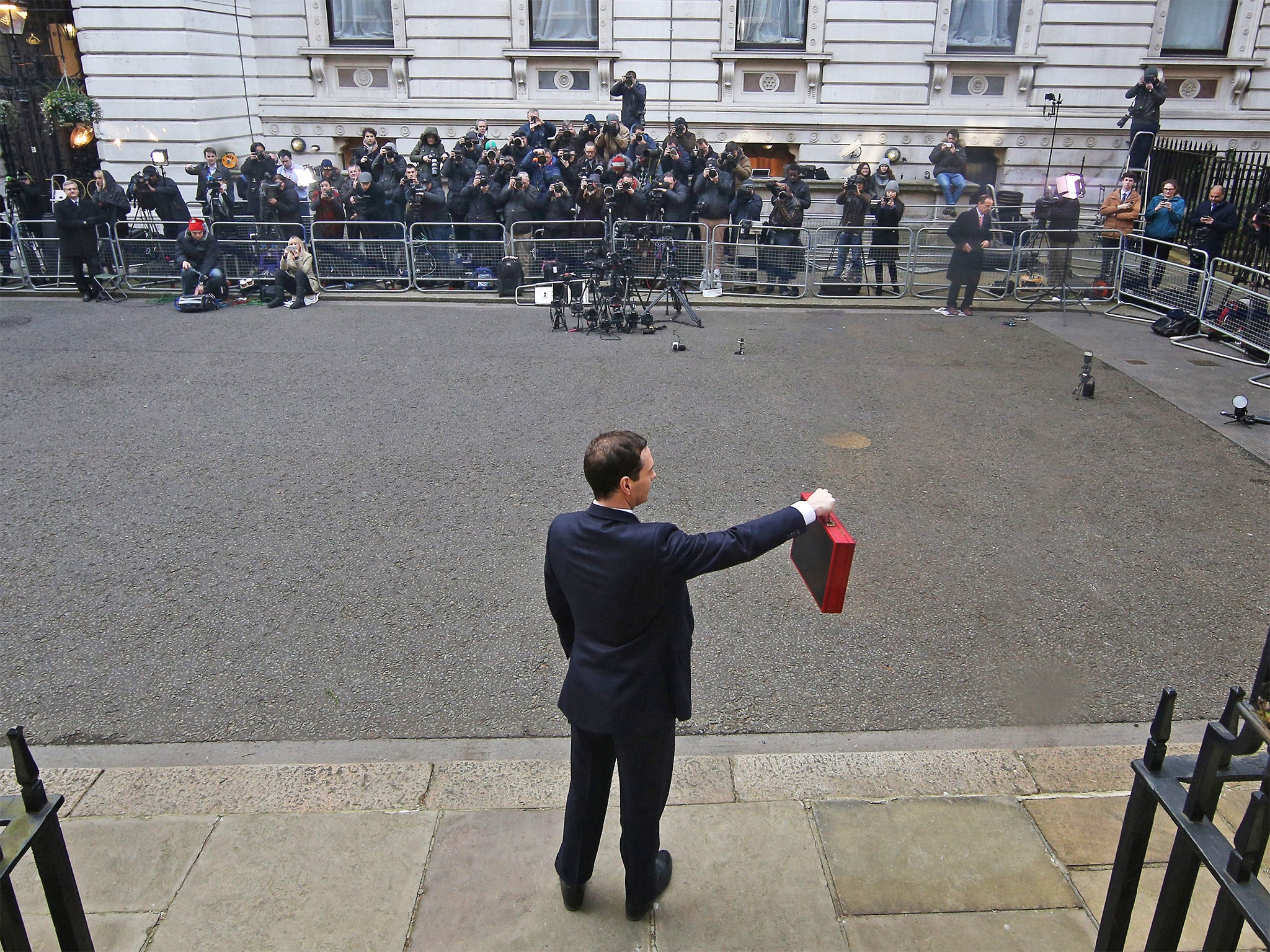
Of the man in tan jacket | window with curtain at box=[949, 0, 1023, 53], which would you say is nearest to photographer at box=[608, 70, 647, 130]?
window with curtain at box=[949, 0, 1023, 53]

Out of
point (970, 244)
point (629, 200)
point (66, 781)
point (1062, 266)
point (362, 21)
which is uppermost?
point (362, 21)

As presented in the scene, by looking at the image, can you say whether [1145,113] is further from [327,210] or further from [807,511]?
[807,511]

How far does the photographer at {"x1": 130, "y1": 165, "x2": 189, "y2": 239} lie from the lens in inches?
663

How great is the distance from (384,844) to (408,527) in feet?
11.3

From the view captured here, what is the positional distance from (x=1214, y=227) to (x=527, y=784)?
13942 mm

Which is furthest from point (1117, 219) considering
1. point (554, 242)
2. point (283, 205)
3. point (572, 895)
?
point (572, 895)

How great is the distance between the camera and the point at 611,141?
16.6 m

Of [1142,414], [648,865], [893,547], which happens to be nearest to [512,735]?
[648,865]

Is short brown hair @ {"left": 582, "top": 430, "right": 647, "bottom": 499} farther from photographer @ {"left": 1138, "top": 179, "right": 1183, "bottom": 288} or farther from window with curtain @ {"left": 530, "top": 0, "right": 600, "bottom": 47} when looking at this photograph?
window with curtain @ {"left": 530, "top": 0, "right": 600, "bottom": 47}

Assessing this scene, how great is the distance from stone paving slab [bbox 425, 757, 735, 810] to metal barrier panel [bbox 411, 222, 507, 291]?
12110mm

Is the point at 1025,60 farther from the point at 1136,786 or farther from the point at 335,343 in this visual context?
the point at 1136,786

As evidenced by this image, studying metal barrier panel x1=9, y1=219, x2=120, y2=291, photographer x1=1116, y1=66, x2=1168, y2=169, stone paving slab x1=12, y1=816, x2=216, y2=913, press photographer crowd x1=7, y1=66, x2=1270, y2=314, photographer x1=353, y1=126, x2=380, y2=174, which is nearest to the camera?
stone paving slab x1=12, y1=816, x2=216, y2=913

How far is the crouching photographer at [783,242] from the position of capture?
49.9ft

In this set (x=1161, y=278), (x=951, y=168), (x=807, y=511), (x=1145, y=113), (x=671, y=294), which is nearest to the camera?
(x=807, y=511)
